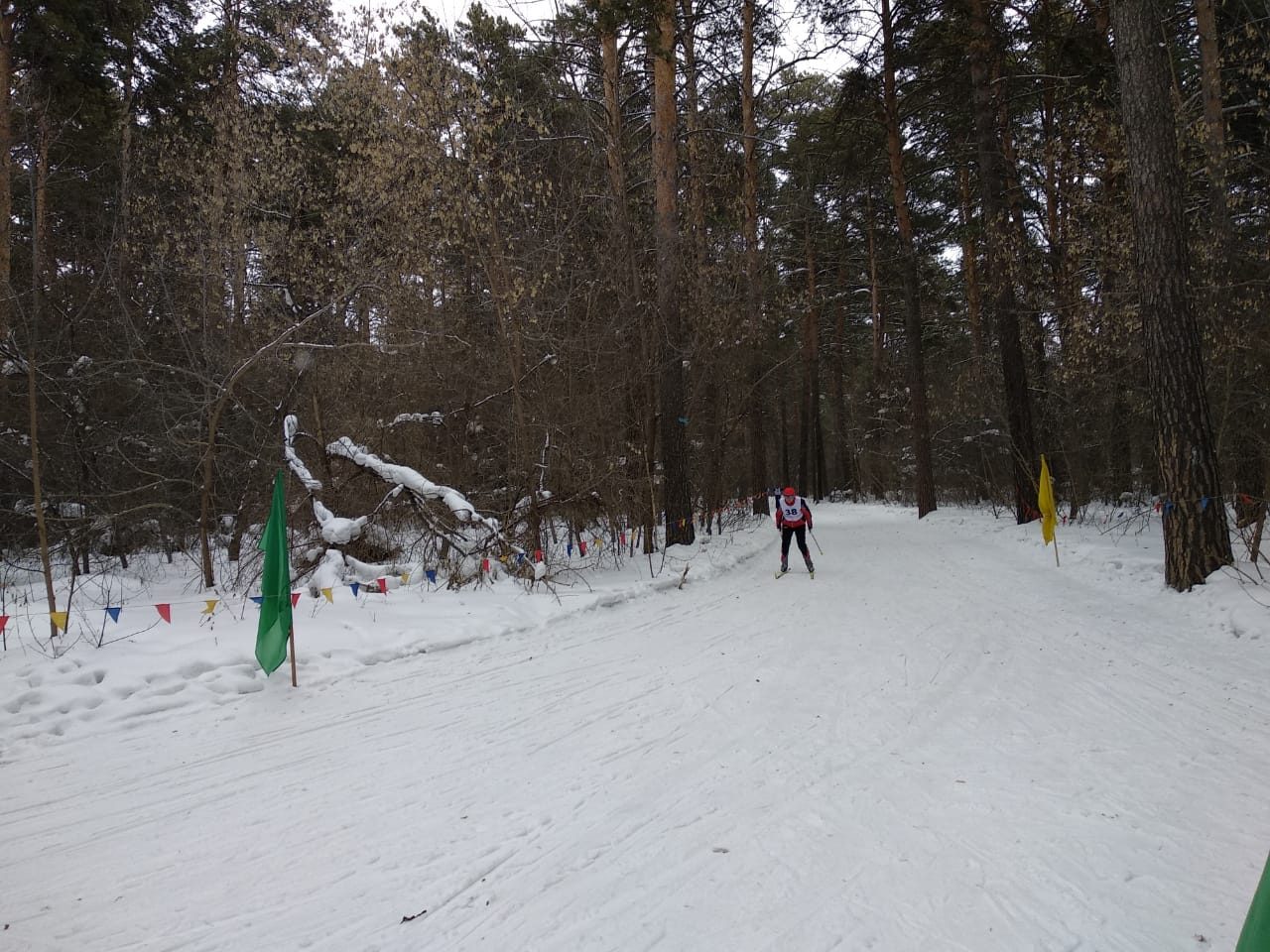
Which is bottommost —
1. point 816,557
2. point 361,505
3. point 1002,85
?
point 816,557

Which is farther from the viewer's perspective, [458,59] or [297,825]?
[458,59]

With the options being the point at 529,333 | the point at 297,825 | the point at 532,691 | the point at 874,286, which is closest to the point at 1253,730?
the point at 532,691

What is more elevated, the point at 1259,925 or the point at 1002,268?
the point at 1002,268

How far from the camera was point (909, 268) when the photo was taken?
2122 cm

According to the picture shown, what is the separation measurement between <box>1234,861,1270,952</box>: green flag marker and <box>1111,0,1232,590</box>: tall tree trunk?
8.21 metres

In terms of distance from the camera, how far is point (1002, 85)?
16.5 m

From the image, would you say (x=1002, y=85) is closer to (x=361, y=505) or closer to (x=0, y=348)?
(x=361, y=505)

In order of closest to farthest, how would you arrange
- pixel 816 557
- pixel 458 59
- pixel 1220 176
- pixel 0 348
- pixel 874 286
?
pixel 0 348 < pixel 1220 176 < pixel 458 59 < pixel 816 557 < pixel 874 286

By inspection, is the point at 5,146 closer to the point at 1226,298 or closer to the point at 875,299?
the point at 1226,298

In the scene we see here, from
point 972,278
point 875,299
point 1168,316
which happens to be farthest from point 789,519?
point 875,299

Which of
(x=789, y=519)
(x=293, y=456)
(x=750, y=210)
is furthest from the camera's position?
(x=750, y=210)

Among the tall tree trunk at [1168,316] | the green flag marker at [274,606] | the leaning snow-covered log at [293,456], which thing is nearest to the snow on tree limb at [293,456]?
the leaning snow-covered log at [293,456]

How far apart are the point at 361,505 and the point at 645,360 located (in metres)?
6.20

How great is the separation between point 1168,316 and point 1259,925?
8.88 meters
